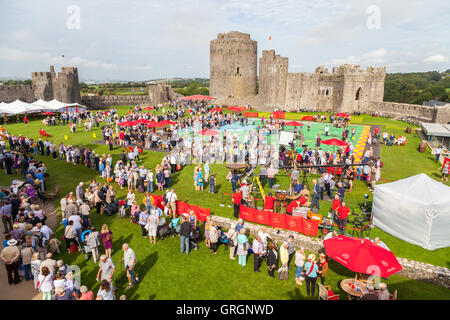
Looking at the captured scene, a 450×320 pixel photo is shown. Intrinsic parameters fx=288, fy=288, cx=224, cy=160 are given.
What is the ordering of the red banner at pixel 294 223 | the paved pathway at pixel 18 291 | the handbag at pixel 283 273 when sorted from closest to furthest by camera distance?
the paved pathway at pixel 18 291 → the handbag at pixel 283 273 → the red banner at pixel 294 223

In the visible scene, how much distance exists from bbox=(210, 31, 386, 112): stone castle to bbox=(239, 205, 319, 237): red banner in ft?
133

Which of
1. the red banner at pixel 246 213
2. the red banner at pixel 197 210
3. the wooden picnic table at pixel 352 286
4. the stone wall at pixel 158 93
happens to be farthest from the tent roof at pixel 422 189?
the stone wall at pixel 158 93

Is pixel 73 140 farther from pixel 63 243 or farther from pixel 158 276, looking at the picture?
pixel 158 276

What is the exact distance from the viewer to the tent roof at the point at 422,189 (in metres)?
10.4

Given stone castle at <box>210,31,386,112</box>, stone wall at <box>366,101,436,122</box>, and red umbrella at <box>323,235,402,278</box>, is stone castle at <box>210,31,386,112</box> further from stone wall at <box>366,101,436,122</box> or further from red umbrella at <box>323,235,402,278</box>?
red umbrella at <box>323,235,402,278</box>

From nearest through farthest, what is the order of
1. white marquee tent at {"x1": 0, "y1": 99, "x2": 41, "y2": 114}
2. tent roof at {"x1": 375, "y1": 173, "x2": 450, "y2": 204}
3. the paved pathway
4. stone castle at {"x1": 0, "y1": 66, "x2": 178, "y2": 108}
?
the paved pathway → tent roof at {"x1": 375, "y1": 173, "x2": 450, "y2": 204} → white marquee tent at {"x1": 0, "y1": 99, "x2": 41, "y2": 114} → stone castle at {"x1": 0, "y1": 66, "x2": 178, "y2": 108}

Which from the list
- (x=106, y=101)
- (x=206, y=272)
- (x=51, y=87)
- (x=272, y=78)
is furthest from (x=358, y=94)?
(x=51, y=87)

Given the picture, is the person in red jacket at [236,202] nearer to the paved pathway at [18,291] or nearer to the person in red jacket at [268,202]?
the person in red jacket at [268,202]

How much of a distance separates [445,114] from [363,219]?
3124 cm

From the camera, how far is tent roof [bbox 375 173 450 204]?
10.4 meters

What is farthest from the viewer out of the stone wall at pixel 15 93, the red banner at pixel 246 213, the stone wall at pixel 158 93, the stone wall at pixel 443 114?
the stone wall at pixel 158 93

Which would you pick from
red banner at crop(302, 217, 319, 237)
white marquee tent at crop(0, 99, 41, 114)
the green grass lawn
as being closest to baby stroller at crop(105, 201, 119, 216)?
the green grass lawn

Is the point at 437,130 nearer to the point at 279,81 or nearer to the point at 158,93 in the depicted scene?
the point at 279,81
